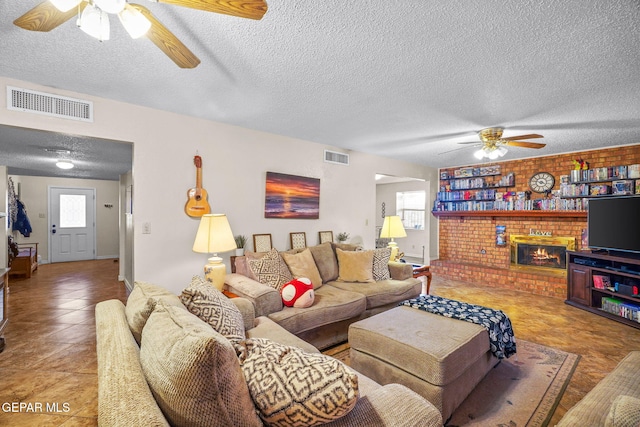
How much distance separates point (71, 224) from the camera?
24.0 ft

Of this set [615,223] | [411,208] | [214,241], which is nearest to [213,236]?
[214,241]

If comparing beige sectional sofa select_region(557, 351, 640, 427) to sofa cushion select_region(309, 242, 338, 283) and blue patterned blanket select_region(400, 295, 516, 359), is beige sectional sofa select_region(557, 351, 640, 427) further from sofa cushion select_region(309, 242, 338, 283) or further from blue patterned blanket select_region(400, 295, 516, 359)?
sofa cushion select_region(309, 242, 338, 283)

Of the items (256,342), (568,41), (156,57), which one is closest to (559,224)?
(568,41)

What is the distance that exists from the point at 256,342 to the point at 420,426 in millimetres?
649

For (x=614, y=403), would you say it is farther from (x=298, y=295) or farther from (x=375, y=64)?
(x=375, y=64)

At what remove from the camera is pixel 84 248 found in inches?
292

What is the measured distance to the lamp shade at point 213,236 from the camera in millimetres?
2809

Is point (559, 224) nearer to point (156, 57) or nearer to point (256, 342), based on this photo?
point (256, 342)

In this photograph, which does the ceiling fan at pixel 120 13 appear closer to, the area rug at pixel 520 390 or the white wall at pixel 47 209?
the area rug at pixel 520 390

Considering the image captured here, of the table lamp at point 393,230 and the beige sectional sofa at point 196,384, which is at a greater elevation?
the table lamp at point 393,230

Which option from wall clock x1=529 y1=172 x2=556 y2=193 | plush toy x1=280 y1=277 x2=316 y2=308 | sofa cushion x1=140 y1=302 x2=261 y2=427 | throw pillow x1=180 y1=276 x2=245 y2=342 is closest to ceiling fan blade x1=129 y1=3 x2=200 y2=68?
throw pillow x1=180 y1=276 x2=245 y2=342

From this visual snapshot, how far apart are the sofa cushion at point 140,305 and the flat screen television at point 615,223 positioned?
5134 mm

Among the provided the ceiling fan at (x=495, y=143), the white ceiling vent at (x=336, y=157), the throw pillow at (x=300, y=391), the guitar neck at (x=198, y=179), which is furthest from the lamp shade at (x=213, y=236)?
the ceiling fan at (x=495, y=143)

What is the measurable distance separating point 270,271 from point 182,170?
1.49m
